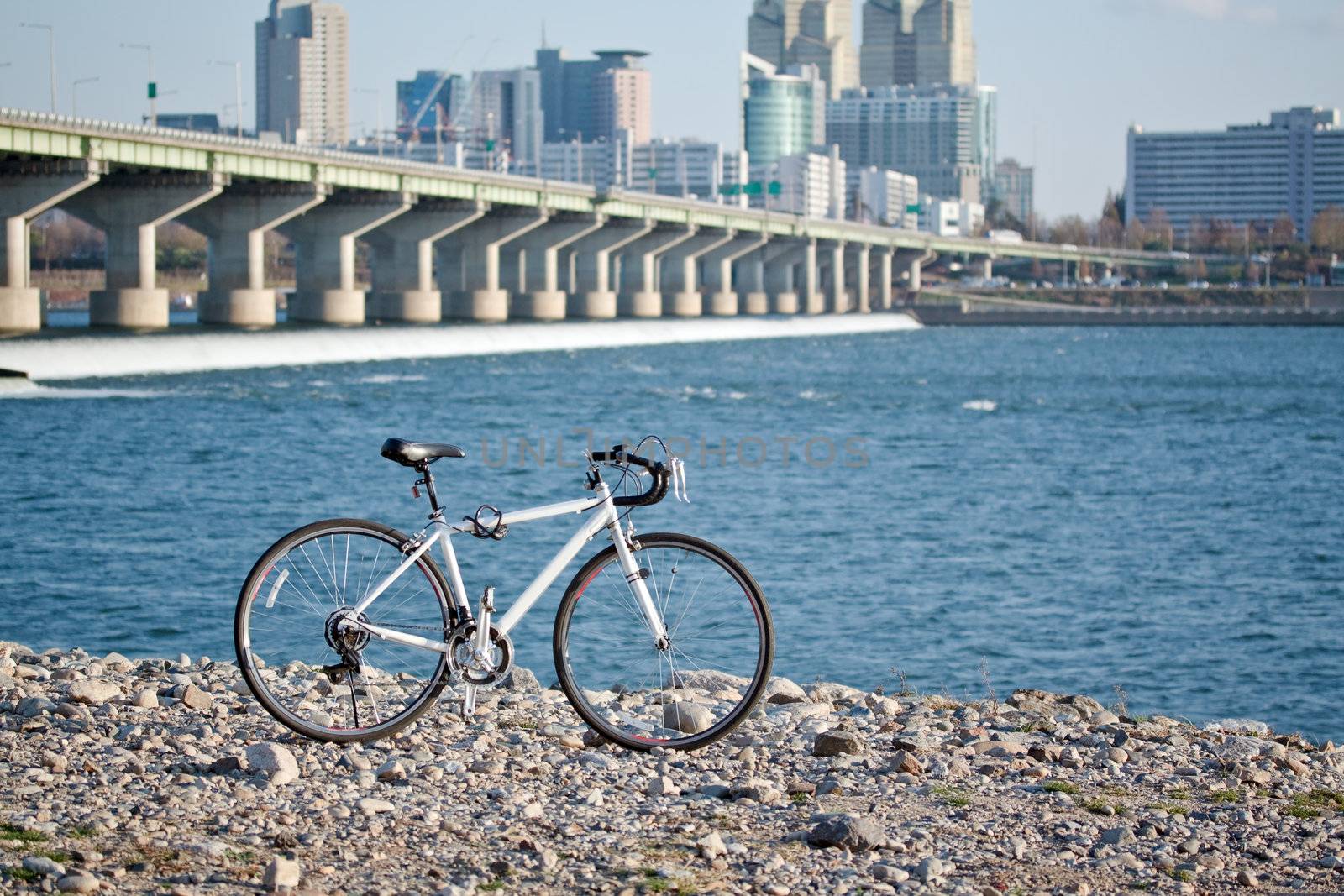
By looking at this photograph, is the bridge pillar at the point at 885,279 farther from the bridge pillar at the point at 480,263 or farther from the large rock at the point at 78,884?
the large rock at the point at 78,884

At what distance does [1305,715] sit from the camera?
16.3m

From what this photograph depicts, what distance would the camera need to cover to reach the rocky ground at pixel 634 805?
21.1 feet

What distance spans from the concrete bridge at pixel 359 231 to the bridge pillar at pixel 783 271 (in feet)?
0.86

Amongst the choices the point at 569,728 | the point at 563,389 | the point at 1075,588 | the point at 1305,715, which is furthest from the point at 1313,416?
the point at 569,728

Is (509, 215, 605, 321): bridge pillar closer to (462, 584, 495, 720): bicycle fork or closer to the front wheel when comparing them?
the front wheel

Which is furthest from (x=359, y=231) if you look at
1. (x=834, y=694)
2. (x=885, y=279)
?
(x=885, y=279)

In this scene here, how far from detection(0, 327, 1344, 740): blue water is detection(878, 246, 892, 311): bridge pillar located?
10801cm

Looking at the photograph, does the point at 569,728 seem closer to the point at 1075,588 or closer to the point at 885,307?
the point at 1075,588

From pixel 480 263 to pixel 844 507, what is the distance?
2952 inches

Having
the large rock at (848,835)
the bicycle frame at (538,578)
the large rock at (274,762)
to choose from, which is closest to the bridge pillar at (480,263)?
the bicycle frame at (538,578)

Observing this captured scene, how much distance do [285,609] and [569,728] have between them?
5.00 ft

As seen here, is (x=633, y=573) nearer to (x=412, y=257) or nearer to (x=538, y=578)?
(x=538, y=578)

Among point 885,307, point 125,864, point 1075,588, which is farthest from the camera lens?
point 885,307

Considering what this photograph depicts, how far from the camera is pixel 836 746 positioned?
850cm
